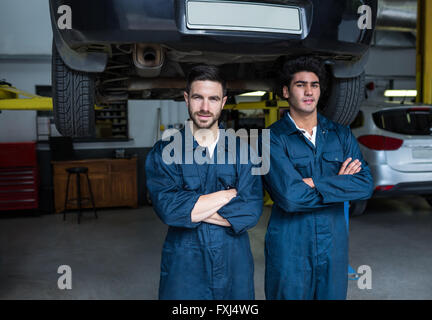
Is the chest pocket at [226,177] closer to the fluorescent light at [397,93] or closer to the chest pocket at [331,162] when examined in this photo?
the chest pocket at [331,162]

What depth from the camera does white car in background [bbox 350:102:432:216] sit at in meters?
3.67

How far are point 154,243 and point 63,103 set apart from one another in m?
2.23

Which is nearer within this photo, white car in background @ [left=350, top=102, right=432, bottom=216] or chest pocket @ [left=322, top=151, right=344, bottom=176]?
chest pocket @ [left=322, top=151, right=344, bottom=176]

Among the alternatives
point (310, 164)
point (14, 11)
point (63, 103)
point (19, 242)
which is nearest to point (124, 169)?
point (19, 242)

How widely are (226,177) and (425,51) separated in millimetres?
4191

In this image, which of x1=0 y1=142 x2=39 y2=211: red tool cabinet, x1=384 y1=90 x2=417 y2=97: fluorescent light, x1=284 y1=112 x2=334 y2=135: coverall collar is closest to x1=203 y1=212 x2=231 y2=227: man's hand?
x1=284 y1=112 x2=334 y2=135: coverall collar

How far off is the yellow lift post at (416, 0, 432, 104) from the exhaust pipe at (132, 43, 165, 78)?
4.06 metres

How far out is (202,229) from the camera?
1.34 m

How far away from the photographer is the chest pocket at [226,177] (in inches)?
54.7

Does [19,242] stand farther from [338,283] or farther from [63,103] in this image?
[338,283]

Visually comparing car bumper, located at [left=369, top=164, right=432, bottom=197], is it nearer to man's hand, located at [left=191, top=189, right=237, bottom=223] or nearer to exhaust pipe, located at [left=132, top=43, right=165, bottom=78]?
man's hand, located at [left=191, top=189, right=237, bottom=223]

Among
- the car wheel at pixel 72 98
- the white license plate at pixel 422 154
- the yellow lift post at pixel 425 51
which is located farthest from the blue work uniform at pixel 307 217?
the yellow lift post at pixel 425 51

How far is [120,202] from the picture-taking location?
5238 mm

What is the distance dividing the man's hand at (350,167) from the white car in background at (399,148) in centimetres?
234
